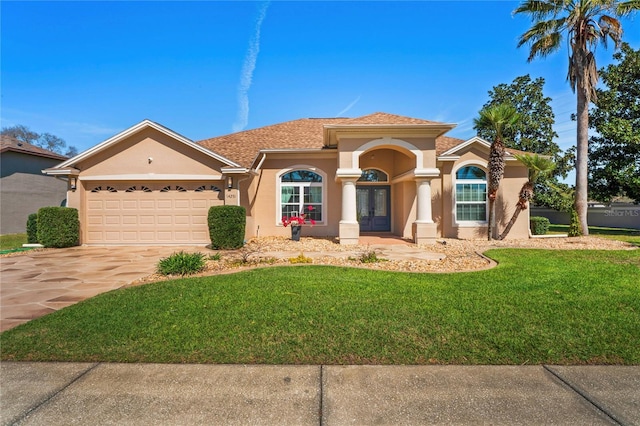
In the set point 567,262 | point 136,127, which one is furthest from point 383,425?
point 136,127

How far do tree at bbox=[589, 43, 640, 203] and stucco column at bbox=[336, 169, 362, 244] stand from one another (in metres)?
16.4

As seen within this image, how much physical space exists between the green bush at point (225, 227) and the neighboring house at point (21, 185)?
14.4m

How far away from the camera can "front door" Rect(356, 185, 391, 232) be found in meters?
15.9

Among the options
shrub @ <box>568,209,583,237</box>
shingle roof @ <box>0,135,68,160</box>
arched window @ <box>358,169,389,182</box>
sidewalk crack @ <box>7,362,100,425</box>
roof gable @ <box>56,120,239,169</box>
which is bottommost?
sidewalk crack @ <box>7,362,100,425</box>

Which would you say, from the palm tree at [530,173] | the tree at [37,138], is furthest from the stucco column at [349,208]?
the tree at [37,138]

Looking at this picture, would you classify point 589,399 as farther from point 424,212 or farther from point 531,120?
point 531,120

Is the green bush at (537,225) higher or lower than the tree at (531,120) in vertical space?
lower

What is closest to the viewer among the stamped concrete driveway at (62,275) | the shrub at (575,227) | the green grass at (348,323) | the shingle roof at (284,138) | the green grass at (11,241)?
the green grass at (348,323)

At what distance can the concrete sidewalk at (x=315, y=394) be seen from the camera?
2703mm

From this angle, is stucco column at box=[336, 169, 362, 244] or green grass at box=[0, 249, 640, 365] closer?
green grass at box=[0, 249, 640, 365]

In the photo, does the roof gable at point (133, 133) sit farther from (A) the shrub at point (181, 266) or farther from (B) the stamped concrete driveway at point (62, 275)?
(A) the shrub at point (181, 266)

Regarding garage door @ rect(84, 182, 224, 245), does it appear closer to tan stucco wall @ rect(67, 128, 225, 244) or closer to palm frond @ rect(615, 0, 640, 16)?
tan stucco wall @ rect(67, 128, 225, 244)

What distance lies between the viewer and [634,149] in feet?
60.4

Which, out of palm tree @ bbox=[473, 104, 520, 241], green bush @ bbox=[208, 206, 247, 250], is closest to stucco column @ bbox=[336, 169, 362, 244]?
green bush @ bbox=[208, 206, 247, 250]
